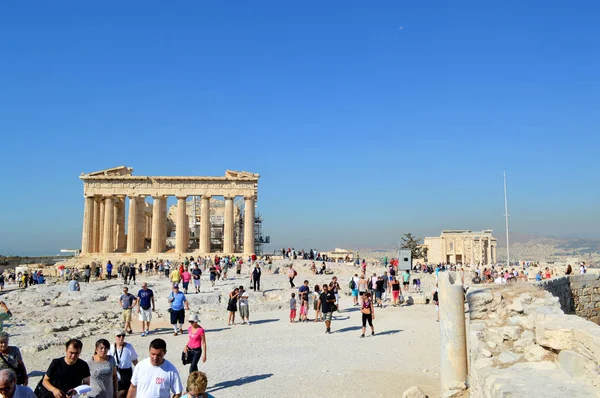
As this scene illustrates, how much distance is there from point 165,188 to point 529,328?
45.5 metres

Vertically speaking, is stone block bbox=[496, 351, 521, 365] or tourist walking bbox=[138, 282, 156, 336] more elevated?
stone block bbox=[496, 351, 521, 365]

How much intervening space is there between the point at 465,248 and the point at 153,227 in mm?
35399

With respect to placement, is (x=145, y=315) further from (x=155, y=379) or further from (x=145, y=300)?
(x=155, y=379)

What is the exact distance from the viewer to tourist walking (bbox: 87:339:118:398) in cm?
582

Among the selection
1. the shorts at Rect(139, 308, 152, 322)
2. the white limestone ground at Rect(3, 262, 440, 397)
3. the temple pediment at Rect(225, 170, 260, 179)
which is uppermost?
the temple pediment at Rect(225, 170, 260, 179)

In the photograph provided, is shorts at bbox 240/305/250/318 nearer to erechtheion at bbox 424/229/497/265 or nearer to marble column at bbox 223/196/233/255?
marble column at bbox 223/196/233/255

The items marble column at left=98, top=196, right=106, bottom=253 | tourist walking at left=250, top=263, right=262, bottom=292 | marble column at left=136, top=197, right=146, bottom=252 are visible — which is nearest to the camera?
tourist walking at left=250, top=263, right=262, bottom=292

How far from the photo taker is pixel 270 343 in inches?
530

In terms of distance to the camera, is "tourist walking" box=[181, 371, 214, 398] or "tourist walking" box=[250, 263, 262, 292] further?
"tourist walking" box=[250, 263, 262, 292]

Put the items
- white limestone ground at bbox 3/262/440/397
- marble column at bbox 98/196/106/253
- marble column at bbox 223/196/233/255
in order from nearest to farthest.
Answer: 1. white limestone ground at bbox 3/262/440/397
2. marble column at bbox 223/196/233/255
3. marble column at bbox 98/196/106/253

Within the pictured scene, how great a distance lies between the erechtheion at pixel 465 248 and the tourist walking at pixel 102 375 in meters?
55.9

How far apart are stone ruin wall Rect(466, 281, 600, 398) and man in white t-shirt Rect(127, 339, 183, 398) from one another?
344cm

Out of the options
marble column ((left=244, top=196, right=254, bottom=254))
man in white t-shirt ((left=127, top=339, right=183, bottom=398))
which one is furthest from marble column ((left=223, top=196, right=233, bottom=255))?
man in white t-shirt ((left=127, top=339, right=183, bottom=398))

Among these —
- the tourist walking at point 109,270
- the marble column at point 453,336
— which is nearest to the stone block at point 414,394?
the marble column at point 453,336
